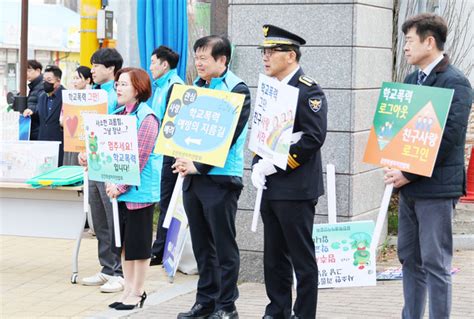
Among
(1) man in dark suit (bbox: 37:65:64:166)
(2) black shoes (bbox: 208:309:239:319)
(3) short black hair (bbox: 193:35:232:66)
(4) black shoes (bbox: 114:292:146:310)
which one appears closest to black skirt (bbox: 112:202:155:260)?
(4) black shoes (bbox: 114:292:146:310)

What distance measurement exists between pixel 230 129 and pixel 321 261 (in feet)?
5.54

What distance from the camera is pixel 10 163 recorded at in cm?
888

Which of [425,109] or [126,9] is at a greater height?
[126,9]

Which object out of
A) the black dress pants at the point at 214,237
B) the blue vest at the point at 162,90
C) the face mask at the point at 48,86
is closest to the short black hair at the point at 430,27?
the black dress pants at the point at 214,237

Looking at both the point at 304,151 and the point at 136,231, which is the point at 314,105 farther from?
the point at 136,231

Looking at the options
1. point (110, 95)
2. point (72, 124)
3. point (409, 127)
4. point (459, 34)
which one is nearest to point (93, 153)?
point (72, 124)

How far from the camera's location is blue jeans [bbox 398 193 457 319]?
5801 millimetres

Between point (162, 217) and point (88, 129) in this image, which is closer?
point (88, 129)

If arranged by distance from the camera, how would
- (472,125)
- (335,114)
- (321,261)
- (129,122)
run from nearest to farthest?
(129,122) < (321,261) < (335,114) < (472,125)

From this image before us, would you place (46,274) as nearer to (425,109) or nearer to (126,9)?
(425,109)

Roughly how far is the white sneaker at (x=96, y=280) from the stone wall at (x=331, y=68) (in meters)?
1.22

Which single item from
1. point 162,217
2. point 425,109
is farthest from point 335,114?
point 425,109

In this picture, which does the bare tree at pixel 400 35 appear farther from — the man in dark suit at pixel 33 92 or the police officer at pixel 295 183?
the police officer at pixel 295 183

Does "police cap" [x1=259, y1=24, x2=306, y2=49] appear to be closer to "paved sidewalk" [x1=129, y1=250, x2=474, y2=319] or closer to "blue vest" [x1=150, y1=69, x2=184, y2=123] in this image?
"paved sidewalk" [x1=129, y1=250, x2=474, y2=319]
